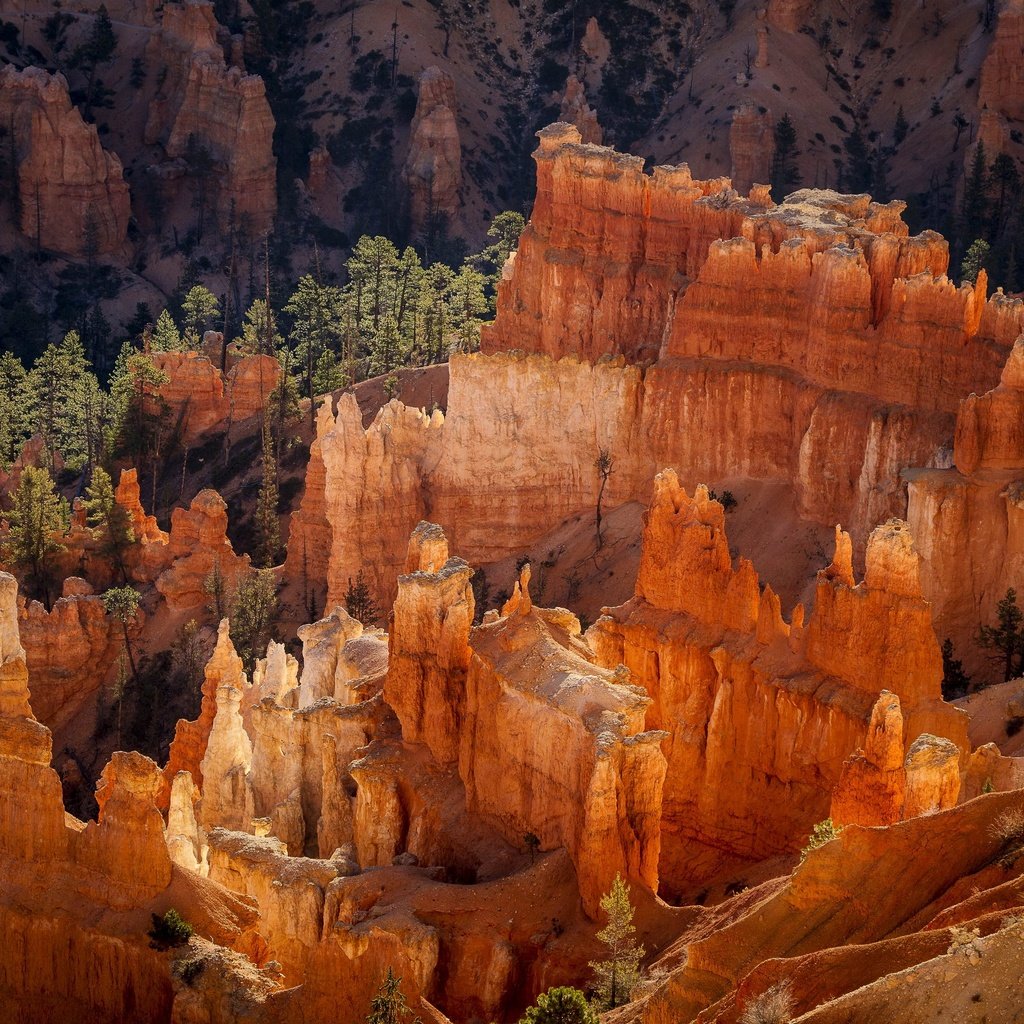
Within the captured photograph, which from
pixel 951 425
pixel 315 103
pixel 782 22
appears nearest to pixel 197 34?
pixel 315 103

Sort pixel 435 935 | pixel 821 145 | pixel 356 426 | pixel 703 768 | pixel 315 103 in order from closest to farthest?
1. pixel 435 935
2. pixel 703 768
3. pixel 356 426
4. pixel 821 145
5. pixel 315 103

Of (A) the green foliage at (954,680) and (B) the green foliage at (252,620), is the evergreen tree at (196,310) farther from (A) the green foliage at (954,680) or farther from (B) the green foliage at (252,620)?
(A) the green foliage at (954,680)

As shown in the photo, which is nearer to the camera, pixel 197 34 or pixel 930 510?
pixel 930 510

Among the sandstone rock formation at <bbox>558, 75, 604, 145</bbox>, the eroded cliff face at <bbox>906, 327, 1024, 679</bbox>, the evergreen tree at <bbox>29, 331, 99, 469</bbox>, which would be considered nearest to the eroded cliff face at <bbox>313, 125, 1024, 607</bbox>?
the eroded cliff face at <bbox>906, 327, 1024, 679</bbox>

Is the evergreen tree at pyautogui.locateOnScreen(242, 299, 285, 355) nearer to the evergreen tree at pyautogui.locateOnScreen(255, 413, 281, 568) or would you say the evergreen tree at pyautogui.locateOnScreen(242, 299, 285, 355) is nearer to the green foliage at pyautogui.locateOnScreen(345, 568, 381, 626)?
the evergreen tree at pyautogui.locateOnScreen(255, 413, 281, 568)

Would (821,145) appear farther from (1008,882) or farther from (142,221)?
(1008,882)
